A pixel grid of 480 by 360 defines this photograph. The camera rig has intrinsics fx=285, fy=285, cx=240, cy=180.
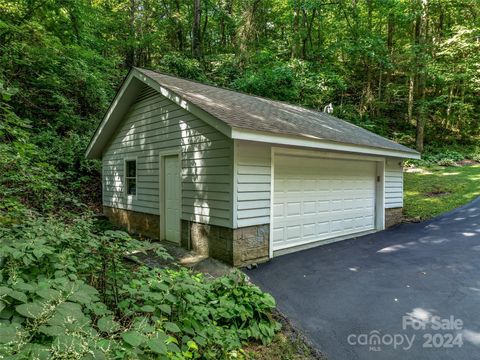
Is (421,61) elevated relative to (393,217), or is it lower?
elevated

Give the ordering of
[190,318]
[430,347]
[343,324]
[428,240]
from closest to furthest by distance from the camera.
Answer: [190,318], [430,347], [343,324], [428,240]

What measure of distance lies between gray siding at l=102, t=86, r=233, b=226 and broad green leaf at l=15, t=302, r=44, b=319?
356 cm

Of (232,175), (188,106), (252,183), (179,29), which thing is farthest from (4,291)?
(179,29)

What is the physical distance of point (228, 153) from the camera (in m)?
4.94

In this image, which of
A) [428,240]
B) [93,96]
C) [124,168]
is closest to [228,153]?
[124,168]

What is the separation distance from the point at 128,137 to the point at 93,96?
16.2 ft

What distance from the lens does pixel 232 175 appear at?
4.86 meters

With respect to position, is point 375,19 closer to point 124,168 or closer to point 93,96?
point 93,96

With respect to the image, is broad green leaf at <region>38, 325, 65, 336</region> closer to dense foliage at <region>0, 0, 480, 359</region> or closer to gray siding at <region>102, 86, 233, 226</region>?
dense foliage at <region>0, 0, 480, 359</region>

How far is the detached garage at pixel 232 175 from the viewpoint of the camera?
5.02m

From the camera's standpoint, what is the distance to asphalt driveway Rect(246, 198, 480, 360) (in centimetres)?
304

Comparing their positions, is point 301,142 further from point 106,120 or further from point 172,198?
point 106,120

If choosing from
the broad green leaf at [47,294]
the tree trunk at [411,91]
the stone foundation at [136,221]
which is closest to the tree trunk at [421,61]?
the tree trunk at [411,91]

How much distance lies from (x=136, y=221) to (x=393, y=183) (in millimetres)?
7415
